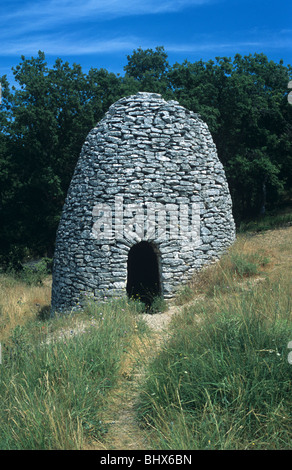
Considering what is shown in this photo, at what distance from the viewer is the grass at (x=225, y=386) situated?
2.78 metres

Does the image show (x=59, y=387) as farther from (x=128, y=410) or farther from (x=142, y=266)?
(x=142, y=266)

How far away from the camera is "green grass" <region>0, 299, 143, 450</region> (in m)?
2.89

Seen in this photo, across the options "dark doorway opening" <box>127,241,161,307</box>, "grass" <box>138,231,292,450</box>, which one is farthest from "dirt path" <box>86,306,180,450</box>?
"dark doorway opening" <box>127,241,161,307</box>

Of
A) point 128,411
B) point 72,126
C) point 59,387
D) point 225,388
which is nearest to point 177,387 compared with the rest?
point 225,388

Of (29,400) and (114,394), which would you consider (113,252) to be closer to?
(114,394)

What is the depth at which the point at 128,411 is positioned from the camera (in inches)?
136

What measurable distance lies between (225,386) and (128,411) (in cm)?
105

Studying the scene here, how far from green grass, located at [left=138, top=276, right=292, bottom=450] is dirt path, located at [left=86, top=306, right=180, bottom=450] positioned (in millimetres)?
121

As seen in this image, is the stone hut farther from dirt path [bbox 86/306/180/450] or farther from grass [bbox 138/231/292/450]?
grass [bbox 138/231/292/450]

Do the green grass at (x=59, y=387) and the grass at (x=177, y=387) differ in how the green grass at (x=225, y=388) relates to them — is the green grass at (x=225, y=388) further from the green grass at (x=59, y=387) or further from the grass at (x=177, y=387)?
the green grass at (x=59, y=387)

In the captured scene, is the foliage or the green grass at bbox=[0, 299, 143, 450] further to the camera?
the foliage

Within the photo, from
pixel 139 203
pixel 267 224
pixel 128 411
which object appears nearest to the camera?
pixel 128 411
